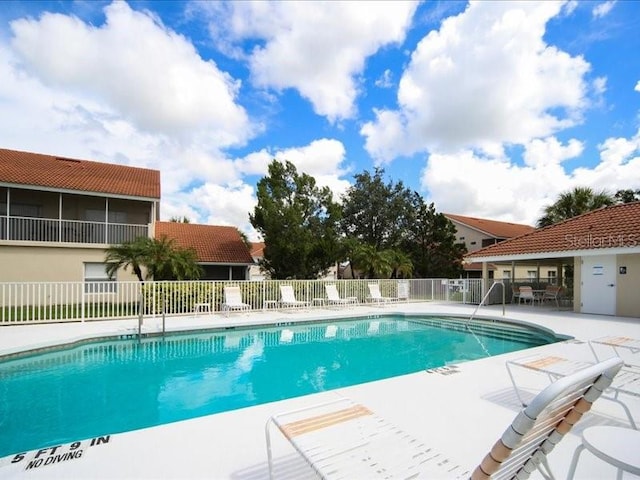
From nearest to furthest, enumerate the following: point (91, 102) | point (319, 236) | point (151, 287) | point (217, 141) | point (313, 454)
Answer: point (313, 454)
point (151, 287)
point (91, 102)
point (217, 141)
point (319, 236)

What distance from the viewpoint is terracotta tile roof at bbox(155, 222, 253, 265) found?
928 inches

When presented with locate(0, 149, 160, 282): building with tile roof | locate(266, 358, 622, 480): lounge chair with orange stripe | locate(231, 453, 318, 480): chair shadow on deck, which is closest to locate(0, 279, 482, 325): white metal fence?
locate(0, 149, 160, 282): building with tile roof

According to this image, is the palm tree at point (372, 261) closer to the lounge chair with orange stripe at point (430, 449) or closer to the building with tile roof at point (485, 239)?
the building with tile roof at point (485, 239)

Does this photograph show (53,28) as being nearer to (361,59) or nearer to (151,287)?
(151,287)

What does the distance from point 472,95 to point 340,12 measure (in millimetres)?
6382

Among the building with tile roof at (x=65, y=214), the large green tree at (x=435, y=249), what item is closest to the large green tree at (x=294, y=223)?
the building with tile roof at (x=65, y=214)

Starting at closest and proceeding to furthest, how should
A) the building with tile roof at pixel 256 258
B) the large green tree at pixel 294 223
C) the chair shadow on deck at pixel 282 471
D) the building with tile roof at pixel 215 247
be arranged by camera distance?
the chair shadow on deck at pixel 282 471, the large green tree at pixel 294 223, the building with tile roof at pixel 215 247, the building with tile roof at pixel 256 258

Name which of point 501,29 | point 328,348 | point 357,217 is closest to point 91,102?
point 328,348

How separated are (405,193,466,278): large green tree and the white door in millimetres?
12271

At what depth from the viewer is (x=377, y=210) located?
31.5m

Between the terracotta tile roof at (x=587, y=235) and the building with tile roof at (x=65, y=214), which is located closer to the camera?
the terracotta tile roof at (x=587, y=235)

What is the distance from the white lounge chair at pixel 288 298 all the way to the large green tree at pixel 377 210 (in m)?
15.7

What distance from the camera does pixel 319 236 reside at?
911 inches

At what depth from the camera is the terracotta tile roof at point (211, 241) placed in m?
23.6
